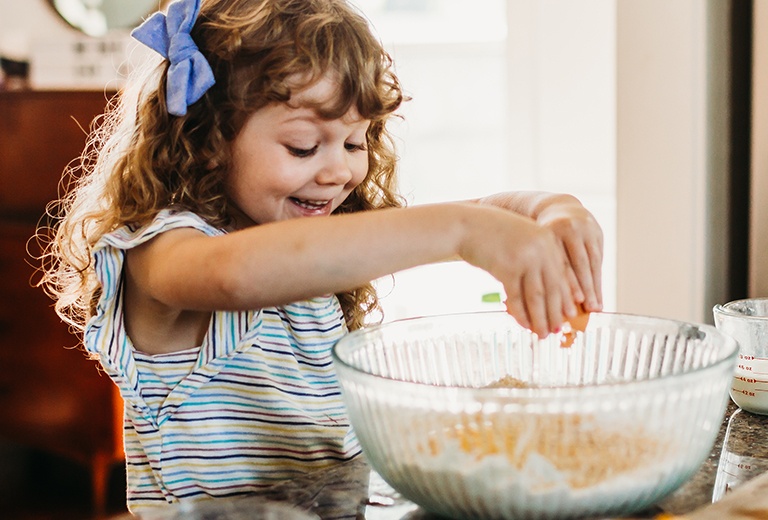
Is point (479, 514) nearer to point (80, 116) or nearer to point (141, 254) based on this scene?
point (141, 254)

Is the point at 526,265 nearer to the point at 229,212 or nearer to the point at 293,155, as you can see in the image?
the point at 293,155

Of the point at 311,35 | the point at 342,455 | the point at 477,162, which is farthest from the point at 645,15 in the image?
the point at 477,162

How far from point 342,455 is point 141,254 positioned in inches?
13.4

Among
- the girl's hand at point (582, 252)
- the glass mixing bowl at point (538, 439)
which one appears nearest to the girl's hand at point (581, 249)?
the girl's hand at point (582, 252)

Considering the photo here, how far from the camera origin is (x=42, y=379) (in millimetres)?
2592

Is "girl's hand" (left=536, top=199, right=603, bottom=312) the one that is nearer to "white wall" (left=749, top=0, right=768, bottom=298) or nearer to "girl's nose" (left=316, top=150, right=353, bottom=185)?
"girl's nose" (left=316, top=150, right=353, bottom=185)

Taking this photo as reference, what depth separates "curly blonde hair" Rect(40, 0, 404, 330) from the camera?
1.01 m

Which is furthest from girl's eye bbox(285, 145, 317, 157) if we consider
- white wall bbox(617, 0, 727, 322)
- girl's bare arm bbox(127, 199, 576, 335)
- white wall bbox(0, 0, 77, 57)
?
white wall bbox(0, 0, 77, 57)

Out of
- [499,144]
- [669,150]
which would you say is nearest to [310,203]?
[669,150]

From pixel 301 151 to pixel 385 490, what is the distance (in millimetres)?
459

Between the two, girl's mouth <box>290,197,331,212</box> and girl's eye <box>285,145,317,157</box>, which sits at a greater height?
girl's eye <box>285,145,317,157</box>

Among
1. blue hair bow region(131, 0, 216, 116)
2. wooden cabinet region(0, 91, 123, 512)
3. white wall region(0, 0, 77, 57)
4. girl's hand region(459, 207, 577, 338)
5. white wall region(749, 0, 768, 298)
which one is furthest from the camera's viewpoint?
white wall region(0, 0, 77, 57)

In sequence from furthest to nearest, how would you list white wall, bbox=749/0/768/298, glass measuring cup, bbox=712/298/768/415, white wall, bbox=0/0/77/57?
white wall, bbox=0/0/77/57
white wall, bbox=749/0/768/298
glass measuring cup, bbox=712/298/768/415

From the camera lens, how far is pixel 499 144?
3.11 metres
